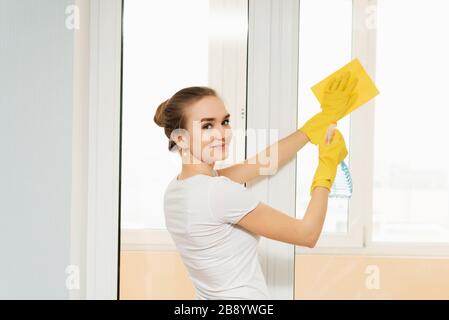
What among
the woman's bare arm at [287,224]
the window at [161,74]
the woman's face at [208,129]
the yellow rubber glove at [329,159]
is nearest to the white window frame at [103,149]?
the window at [161,74]

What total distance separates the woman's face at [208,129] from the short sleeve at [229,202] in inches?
3.9

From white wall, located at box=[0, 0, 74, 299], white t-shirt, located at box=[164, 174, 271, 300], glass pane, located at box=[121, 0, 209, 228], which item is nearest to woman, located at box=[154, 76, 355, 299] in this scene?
white t-shirt, located at box=[164, 174, 271, 300]

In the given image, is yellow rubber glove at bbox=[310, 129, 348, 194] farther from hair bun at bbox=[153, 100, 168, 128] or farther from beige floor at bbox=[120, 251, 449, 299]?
hair bun at bbox=[153, 100, 168, 128]

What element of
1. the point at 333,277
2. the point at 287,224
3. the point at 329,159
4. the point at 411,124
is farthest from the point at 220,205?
the point at 411,124

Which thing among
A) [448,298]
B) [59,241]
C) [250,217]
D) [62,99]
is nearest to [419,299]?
[448,298]

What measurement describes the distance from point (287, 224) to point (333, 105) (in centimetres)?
32

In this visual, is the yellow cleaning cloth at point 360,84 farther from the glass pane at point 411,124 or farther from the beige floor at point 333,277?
the beige floor at point 333,277

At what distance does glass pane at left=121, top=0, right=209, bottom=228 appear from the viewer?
4.67 ft

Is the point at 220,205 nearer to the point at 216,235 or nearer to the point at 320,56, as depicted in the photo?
the point at 216,235

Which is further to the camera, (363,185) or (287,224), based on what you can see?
(363,185)

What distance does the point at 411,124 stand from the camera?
1.34 meters

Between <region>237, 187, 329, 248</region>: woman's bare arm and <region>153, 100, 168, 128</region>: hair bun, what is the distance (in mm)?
321

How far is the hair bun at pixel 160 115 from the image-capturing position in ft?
4.38
